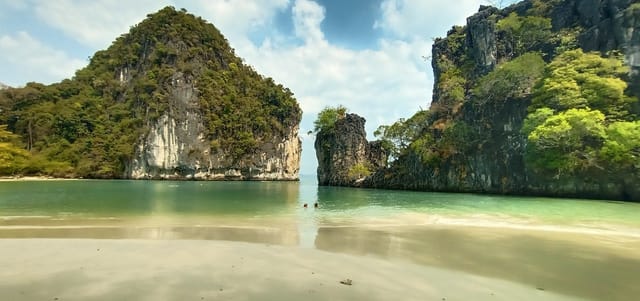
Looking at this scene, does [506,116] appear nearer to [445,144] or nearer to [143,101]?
[445,144]

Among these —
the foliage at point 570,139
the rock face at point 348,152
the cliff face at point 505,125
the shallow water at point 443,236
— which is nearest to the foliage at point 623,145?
the foliage at point 570,139

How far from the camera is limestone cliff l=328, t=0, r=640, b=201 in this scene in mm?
30047

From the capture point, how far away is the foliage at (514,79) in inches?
1474

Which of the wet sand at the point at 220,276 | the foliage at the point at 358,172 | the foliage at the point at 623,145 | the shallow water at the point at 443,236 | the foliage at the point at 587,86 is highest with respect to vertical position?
the foliage at the point at 587,86

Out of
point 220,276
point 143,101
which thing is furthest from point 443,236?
point 143,101

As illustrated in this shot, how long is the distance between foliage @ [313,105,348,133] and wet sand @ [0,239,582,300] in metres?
57.9

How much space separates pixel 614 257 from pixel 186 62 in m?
85.8

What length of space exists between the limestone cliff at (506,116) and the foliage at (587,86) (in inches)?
38.5

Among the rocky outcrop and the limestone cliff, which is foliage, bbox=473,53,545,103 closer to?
the limestone cliff

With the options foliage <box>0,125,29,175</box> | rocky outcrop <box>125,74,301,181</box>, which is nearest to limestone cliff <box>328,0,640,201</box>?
rocky outcrop <box>125,74,301,181</box>

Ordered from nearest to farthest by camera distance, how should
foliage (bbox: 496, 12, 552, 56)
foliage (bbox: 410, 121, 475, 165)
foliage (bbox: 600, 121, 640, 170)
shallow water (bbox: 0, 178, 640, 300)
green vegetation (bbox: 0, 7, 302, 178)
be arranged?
1. shallow water (bbox: 0, 178, 640, 300)
2. foliage (bbox: 600, 121, 640, 170)
3. foliage (bbox: 410, 121, 475, 165)
4. foliage (bbox: 496, 12, 552, 56)
5. green vegetation (bbox: 0, 7, 302, 178)

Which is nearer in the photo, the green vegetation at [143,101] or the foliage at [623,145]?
the foliage at [623,145]

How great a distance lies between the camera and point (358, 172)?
186ft

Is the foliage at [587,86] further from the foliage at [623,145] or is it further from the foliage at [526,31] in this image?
the foliage at [526,31]
